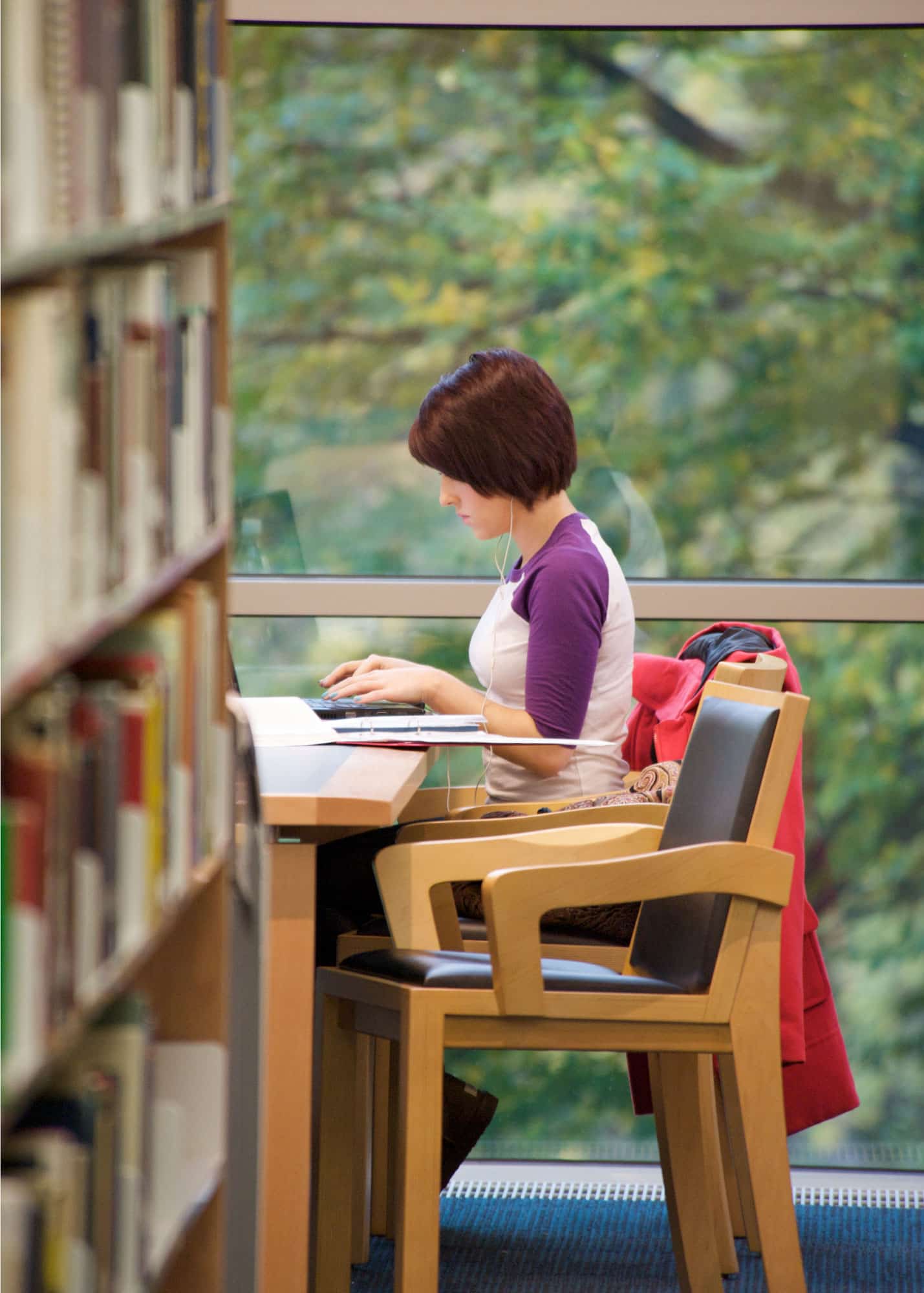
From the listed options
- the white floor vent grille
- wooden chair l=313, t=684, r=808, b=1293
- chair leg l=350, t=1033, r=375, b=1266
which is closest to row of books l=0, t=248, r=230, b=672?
wooden chair l=313, t=684, r=808, b=1293

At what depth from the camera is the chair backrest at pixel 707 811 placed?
2107mm

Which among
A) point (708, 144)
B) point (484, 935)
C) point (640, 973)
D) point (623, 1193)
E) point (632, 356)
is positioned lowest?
point (623, 1193)

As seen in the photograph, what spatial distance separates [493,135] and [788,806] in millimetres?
1590

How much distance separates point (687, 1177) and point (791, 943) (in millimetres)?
400

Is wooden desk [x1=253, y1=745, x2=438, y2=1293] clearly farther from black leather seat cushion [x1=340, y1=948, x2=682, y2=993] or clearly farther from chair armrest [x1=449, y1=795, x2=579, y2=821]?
chair armrest [x1=449, y1=795, x2=579, y2=821]

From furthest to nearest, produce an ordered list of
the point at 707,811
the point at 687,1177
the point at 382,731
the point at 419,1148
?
the point at 382,731
the point at 687,1177
the point at 707,811
the point at 419,1148

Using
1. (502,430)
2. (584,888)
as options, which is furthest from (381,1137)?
(502,430)

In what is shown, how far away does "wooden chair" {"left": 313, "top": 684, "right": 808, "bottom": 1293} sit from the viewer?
2.00 meters

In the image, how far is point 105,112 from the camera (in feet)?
3.53

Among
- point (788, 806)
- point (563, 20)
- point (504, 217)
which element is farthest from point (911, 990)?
point (563, 20)

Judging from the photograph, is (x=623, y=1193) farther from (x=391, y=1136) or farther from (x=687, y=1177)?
(x=687, y=1177)

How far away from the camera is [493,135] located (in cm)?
338

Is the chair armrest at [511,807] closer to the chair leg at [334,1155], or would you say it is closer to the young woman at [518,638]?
the young woman at [518,638]

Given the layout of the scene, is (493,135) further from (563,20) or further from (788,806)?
(788,806)
